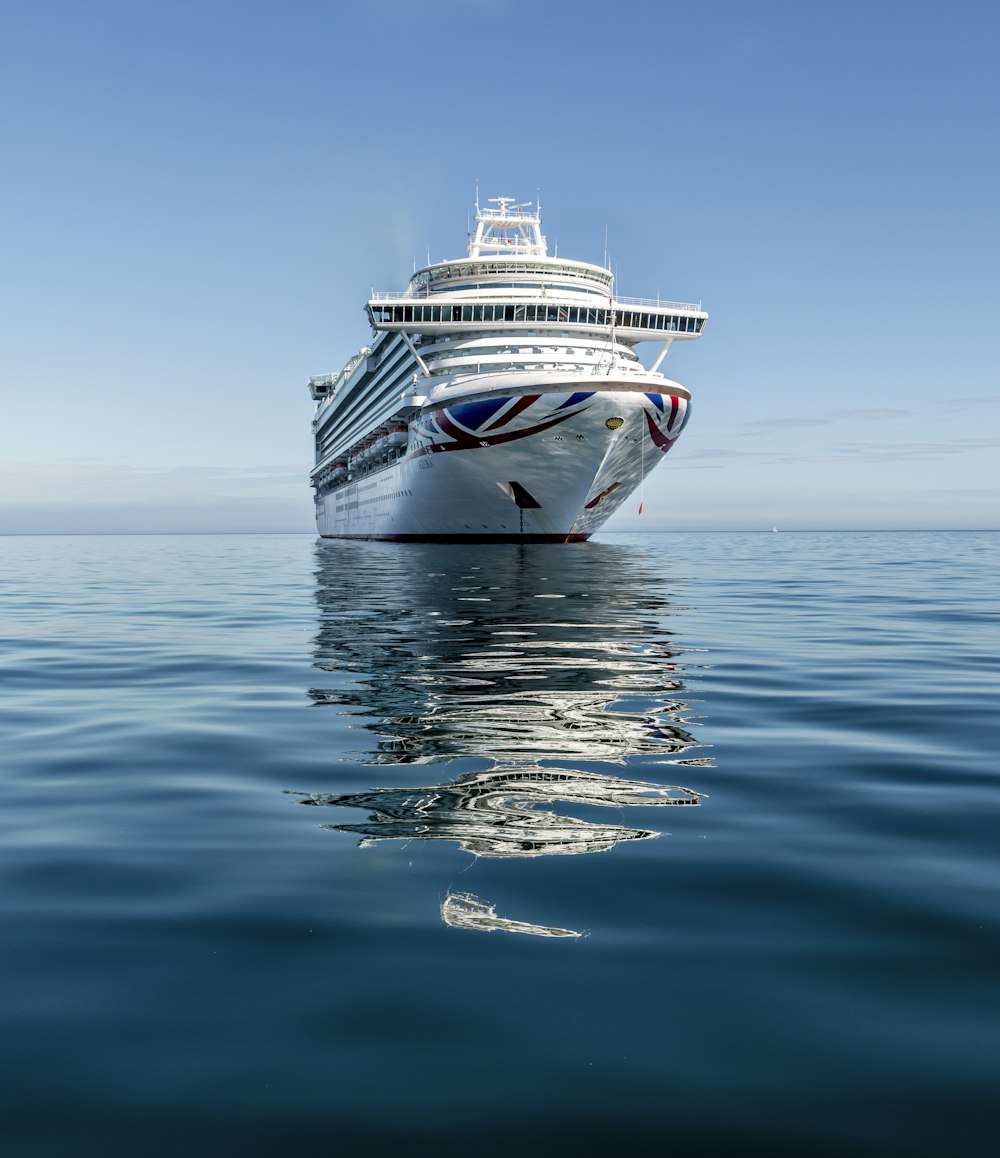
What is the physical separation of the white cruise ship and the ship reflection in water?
21.1 meters

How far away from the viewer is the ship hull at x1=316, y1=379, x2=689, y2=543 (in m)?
38.3

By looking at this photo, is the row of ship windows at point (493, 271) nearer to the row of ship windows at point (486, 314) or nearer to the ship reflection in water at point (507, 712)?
the row of ship windows at point (486, 314)

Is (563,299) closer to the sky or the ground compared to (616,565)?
closer to the sky

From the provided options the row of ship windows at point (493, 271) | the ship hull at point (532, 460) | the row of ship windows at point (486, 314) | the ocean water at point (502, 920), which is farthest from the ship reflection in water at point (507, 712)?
the row of ship windows at point (493, 271)

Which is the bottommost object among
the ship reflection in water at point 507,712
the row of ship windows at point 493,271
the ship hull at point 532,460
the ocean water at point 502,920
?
the ocean water at point 502,920

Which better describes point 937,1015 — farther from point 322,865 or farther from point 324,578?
point 324,578

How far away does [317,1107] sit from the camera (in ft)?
7.94

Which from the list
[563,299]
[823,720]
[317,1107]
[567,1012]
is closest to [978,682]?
[823,720]

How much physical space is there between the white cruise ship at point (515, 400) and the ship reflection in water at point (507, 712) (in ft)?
69.2

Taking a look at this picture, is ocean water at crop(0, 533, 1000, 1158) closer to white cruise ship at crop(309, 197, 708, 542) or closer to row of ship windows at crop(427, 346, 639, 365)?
white cruise ship at crop(309, 197, 708, 542)

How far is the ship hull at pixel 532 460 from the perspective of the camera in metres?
38.3

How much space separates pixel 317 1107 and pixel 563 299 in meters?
46.9

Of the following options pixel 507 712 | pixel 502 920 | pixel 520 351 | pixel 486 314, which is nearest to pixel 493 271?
pixel 486 314

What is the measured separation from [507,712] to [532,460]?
33.0 meters
